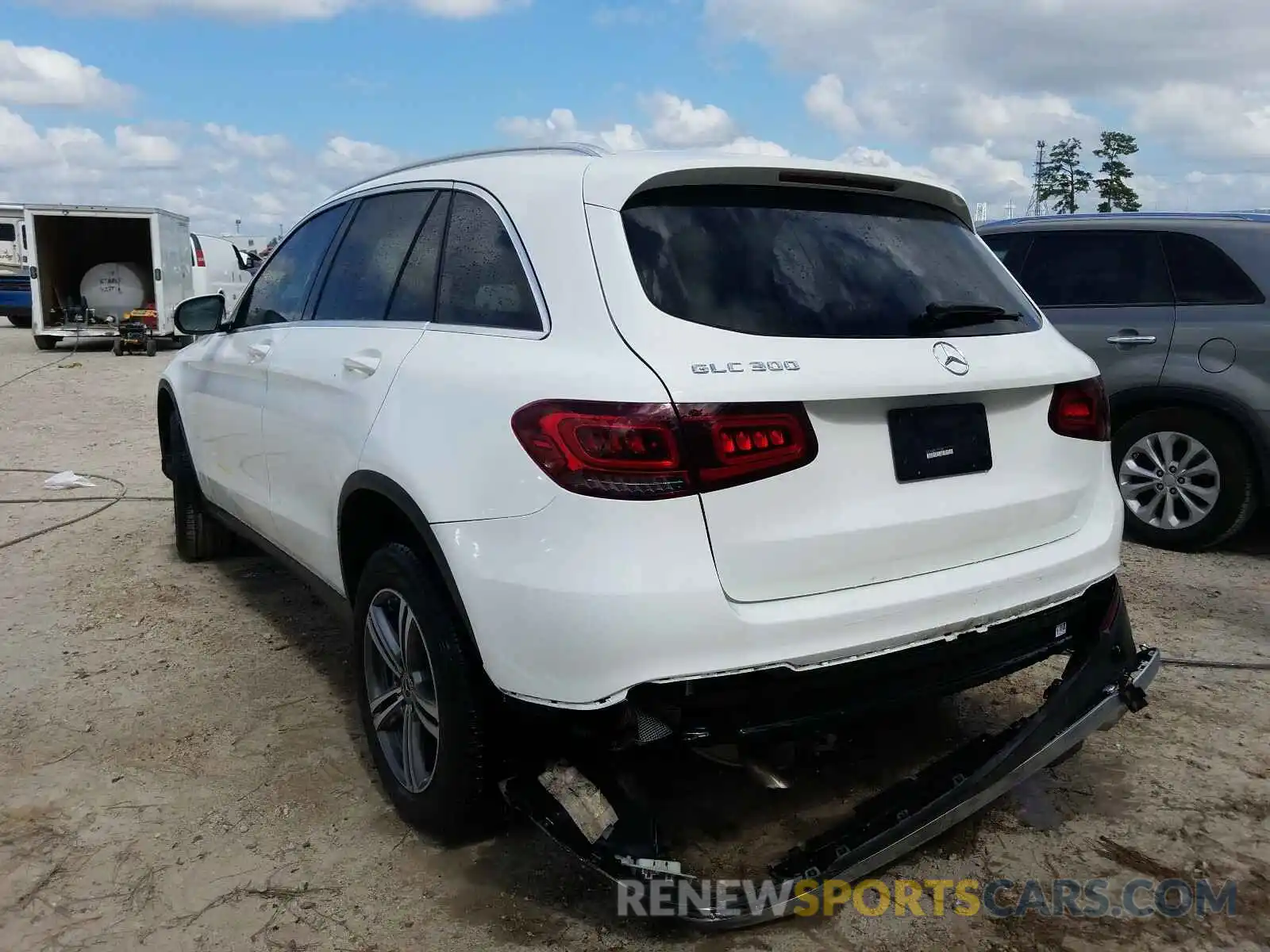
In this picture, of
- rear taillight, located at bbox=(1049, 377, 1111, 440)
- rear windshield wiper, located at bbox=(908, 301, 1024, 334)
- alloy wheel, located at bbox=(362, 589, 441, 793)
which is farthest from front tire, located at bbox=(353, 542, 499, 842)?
rear taillight, located at bbox=(1049, 377, 1111, 440)

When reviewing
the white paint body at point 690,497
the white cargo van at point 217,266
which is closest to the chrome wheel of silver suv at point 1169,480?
the white paint body at point 690,497

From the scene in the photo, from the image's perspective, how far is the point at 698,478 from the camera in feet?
7.25

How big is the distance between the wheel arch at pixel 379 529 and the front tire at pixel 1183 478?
3.96 metres

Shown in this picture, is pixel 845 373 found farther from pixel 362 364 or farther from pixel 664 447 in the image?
pixel 362 364

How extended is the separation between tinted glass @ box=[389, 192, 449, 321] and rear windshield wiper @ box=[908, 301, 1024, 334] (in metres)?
1.32

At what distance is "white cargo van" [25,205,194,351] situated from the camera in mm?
17344

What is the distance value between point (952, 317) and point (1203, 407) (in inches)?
146

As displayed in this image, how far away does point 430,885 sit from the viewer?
2.74 metres

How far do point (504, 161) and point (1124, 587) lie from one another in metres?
3.77

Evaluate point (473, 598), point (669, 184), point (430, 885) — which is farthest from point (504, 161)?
point (430, 885)

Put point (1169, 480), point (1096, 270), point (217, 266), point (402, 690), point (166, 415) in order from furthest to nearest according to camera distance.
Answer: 1. point (217, 266)
2. point (1096, 270)
3. point (1169, 480)
4. point (166, 415)
5. point (402, 690)

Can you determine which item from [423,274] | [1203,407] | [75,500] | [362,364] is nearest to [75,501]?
[75,500]

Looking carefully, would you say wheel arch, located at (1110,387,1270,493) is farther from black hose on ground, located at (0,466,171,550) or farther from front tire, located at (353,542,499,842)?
black hose on ground, located at (0,466,171,550)

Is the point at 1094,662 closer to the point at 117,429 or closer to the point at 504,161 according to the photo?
the point at 504,161
